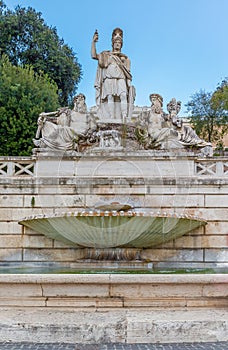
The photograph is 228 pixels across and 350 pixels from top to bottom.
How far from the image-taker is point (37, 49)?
28594 millimetres

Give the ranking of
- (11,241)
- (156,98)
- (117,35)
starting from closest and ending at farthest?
(11,241)
(156,98)
(117,35)

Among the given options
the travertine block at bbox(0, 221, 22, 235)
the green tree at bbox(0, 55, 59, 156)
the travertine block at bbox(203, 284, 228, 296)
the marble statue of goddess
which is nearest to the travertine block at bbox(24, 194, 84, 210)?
the travertine block at bbox(0, 221, 22, 235)

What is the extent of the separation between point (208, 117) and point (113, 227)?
2111cm

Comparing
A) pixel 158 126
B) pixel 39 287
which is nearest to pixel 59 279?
pixel 39 287

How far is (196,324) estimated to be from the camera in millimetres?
5227

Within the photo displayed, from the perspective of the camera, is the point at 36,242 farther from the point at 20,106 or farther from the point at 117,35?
the point at 20,106

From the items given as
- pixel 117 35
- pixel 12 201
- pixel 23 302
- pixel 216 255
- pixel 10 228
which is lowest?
pixel 23 302

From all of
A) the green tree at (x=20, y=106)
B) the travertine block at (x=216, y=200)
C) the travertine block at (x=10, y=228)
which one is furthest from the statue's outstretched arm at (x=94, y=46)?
the green tree at (x=20, y=106)

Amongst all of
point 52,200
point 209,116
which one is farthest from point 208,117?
point 52,200

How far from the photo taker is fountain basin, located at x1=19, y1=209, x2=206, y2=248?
859cm

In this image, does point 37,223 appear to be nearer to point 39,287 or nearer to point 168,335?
point 39,287

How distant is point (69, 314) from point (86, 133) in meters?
7.50

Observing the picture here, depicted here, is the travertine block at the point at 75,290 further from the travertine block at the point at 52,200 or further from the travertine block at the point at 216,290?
the travertine block at the point at 52,200

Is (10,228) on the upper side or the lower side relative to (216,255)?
upper
